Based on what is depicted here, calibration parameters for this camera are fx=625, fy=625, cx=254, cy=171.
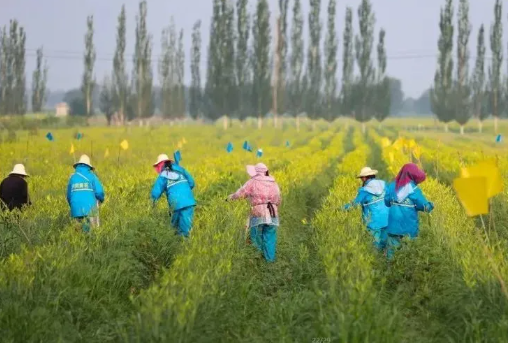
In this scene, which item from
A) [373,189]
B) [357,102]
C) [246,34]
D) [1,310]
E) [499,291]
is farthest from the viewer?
[357,102]

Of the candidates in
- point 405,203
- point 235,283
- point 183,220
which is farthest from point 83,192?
point 405,203

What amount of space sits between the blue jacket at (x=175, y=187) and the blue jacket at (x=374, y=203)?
2223mm

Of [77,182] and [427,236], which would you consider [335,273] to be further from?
[77,182]

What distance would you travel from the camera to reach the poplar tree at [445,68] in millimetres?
48531

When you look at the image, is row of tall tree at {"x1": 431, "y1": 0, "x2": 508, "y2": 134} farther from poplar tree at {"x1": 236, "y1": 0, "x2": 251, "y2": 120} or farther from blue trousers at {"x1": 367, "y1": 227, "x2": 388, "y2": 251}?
blue trousers at {"x1": 367, "y1": 227, "x2": 388, "y2": 251}


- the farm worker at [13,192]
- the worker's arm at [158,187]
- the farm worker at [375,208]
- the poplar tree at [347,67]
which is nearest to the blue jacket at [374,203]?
the farm worker at [375,208]

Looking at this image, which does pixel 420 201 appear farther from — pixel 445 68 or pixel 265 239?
pixel 445 68

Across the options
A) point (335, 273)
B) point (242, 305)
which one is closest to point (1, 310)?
point (242, 305)

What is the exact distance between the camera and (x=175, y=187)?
8.23 meters

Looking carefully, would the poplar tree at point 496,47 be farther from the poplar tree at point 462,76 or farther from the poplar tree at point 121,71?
the poplar tree at point 121,71

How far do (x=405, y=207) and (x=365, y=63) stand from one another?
45951 millimetres

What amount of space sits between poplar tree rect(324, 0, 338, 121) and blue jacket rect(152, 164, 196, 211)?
47155 mm

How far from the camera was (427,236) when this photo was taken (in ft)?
24.8

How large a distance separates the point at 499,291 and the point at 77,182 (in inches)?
219
